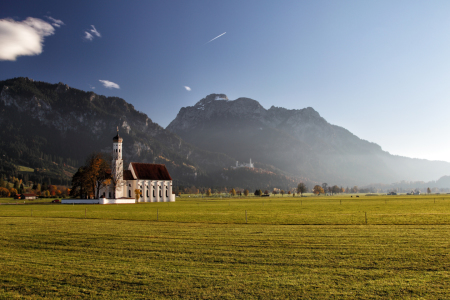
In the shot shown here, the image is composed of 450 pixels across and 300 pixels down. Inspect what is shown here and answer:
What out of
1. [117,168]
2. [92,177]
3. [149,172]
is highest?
[117,168]

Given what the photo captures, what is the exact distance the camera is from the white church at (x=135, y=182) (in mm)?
88875

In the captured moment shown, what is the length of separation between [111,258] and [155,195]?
89464mm

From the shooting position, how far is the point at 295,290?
857cm

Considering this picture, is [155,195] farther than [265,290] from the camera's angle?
Yes

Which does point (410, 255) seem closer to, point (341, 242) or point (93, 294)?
point (341, 242)

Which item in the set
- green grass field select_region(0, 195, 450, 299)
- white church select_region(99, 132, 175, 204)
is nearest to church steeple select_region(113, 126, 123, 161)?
white church select_region(99, 132, 175, 204)

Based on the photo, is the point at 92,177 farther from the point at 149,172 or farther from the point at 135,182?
the point at 149,172

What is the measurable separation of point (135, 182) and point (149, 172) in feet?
25.8

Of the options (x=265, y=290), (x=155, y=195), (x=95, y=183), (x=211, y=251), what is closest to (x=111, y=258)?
(x=211, y=251)

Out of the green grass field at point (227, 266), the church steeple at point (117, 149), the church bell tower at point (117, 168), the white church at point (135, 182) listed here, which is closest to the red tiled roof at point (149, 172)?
the white church at point (135, 182)

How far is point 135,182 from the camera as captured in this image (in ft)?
309

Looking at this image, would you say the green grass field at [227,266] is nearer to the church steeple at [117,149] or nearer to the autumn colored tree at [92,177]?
the autumn colored tree at [92,177]

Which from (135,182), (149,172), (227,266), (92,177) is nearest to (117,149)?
(135,182)

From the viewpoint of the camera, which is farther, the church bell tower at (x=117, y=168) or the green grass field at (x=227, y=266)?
the church bell tower at (x=117, y=168)
